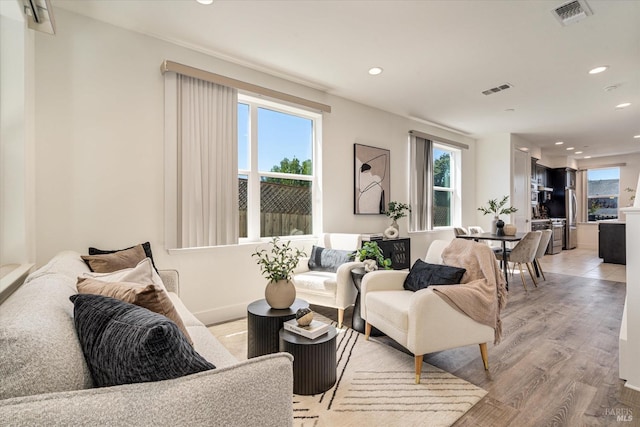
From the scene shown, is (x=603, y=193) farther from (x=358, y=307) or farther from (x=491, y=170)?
(x=358, y=307)

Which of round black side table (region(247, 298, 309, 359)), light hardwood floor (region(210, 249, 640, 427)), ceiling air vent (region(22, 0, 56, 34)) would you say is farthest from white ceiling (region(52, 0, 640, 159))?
light hardwood floor (region(210, 249, 640, 427))

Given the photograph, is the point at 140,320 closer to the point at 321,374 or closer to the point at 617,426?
the point at 321,374

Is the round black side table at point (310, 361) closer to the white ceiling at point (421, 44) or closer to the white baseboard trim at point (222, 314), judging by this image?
the white baseboard trim at point (222, 314)

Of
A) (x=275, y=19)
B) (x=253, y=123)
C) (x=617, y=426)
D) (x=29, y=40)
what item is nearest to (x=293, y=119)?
(x=253, y=123)

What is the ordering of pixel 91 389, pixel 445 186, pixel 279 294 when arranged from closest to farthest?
pixel 91 389 < pixel 279 294 < pixel 445 186

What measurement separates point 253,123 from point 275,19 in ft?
4.01

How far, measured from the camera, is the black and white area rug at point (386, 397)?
5.71 feet

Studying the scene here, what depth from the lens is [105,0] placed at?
244 cm

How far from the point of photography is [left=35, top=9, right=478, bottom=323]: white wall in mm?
2494

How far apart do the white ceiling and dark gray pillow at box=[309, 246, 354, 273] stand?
6.81ft

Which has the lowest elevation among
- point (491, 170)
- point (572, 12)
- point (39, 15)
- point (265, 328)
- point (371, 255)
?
point (265, 328)

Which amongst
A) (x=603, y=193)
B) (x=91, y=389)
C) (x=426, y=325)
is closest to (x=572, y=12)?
(x=426, y=325)

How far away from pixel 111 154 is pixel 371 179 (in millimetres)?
3318

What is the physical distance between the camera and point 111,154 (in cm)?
274
